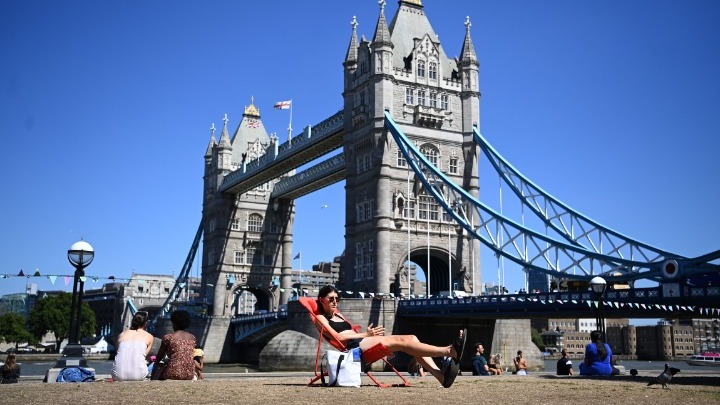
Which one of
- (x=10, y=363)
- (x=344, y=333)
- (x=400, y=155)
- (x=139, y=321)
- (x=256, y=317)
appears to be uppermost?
(x=400, y=155)

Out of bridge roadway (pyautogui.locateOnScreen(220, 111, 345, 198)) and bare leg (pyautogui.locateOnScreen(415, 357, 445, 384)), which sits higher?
bridge roadway (pyautogui.locateOnScreen(220, 111, 345, 198))

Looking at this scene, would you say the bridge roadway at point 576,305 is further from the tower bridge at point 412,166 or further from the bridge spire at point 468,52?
the bridge spire at point 468,52

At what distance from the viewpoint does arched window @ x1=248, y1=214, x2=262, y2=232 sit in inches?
3265

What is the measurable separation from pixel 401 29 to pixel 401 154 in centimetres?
989

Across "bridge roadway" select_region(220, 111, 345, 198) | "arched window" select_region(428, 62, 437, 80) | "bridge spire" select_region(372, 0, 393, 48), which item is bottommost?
"bridge roadway" select_region(220, 111, 345, 198)

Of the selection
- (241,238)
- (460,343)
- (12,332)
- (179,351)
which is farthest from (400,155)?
(12,332)

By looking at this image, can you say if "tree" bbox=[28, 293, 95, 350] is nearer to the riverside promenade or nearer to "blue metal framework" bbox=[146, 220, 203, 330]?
"blue metal framework" bbox=[146, 220, 203, 330]

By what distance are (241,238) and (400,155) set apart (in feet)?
105

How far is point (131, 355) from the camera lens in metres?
12.2

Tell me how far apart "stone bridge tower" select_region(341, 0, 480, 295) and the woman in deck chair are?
40085 millimetres

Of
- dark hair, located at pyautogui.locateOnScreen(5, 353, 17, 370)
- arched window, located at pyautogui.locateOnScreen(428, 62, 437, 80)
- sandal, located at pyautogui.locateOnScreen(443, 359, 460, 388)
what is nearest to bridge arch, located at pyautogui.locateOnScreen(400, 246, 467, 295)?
arched window, located at pyautogui.locateOnScreen(428, 62, 437, 80)

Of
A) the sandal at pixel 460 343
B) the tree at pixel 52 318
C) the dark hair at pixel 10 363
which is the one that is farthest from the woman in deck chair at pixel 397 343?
the tree at pixel 52 318

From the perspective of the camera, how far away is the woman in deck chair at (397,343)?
446 inches

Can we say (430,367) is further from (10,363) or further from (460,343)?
(10,363)
